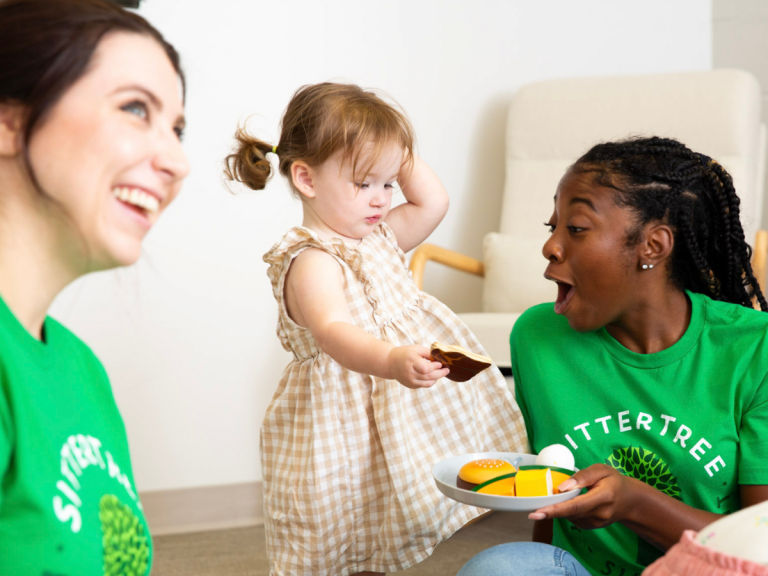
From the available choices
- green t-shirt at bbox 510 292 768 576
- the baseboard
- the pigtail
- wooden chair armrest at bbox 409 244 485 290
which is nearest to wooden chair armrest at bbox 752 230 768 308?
wooden chair armrest at bbox 409 244 485 290

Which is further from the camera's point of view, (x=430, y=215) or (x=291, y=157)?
(x=430, y=215)

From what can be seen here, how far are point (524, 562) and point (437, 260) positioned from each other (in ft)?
5.04

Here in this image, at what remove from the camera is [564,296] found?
3.89ft

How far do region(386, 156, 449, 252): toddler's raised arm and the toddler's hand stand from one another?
0.52 metres

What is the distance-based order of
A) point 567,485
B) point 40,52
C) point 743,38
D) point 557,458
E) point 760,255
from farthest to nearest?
point 743,38
point 760,255
point 557,458
point 567,485
point 40,52

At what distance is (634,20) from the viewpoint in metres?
3.04

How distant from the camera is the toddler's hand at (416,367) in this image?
3.25 feet

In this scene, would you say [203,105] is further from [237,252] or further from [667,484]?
[667,484]

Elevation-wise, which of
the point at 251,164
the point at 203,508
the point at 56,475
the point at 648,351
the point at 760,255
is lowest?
the point at 203,508

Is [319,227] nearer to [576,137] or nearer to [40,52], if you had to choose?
[40,52]

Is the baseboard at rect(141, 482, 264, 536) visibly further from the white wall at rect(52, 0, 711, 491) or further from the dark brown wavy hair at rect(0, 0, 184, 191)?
the dark brown wavy hair at rect(0, 0, 184, 191)

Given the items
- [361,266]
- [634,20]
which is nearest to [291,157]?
[361,266]

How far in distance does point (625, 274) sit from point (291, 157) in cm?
60

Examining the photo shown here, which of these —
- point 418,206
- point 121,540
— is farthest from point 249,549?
point 121,540
